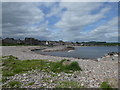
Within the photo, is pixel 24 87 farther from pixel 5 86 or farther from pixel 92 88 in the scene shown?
pixel 92 88

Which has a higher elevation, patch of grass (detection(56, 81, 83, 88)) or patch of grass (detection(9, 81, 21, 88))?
patch of grass (detection(56, 81, 83, 88))

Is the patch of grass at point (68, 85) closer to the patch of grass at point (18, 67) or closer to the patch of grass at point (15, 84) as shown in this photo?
the patch of grass at point (15, 84)

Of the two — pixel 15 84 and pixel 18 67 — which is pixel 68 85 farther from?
pixel 18 67

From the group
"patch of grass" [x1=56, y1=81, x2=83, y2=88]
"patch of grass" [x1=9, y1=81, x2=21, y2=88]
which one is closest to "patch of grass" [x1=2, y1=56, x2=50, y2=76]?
"patch of grass" [x1=9, y1=81, x2=21, y2=88]

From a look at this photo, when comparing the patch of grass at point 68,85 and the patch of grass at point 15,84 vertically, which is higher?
the patch of grass at point 68,85

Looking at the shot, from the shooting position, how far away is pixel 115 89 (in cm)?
763

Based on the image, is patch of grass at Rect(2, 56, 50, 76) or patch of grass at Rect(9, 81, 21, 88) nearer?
patch of grass at Rect(9, 81, 21, 88)

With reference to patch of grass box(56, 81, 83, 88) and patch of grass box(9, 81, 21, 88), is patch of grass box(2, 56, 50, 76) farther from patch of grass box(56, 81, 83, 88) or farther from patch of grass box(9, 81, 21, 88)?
patch of grass box(56, 81, 83, 88)

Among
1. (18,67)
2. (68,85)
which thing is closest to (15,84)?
(68,85)

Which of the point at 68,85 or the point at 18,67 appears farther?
the point at 18,67

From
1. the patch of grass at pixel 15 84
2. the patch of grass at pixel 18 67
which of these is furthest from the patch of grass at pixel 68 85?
the patch of grass at pixel 18 67

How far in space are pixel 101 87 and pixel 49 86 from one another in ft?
11.9

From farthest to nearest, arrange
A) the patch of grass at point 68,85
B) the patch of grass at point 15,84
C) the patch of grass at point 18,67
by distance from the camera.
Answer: the patch of grass at point 18,67 → the patch of grass at point 15,84 → the patch of grass at point 68,85

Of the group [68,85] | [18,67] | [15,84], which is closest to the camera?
[68,85]
